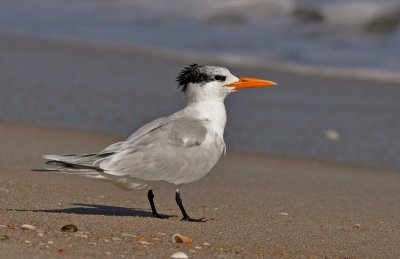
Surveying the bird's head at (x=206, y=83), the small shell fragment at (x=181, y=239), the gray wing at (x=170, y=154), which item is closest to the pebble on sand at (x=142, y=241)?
the small shell fragment at (x=181, y=239)

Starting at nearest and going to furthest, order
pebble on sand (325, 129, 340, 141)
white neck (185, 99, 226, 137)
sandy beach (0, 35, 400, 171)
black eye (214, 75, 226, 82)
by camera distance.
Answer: white neck (185, 99, 226, 137) < black eye (214, 75, 226, 82) < sandy beach (0, 35, 400, 171) < pebble on sand (325, 129, 340, 141)

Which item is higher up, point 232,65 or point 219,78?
point 232,65

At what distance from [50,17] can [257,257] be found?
1159 cm

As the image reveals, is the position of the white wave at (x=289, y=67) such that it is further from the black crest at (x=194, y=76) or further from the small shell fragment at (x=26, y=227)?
the small shell fragment at (x=26, y=227)

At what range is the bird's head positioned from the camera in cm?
568

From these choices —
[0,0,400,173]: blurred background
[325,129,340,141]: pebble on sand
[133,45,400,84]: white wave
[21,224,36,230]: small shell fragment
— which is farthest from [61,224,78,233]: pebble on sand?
[133,45,400,84]: white wave

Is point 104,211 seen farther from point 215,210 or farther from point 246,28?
point 246,28

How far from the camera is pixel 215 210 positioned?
5832mm

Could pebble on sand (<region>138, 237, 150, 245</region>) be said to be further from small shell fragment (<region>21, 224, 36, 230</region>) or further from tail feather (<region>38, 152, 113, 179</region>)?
tail feather (<region>38, 152, 113, 179</region>)

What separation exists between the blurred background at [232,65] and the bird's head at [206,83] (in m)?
2.30

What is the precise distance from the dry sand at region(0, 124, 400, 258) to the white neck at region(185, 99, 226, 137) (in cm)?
55

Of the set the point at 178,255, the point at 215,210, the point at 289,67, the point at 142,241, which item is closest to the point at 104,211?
the point at 215,210

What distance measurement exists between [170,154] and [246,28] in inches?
382

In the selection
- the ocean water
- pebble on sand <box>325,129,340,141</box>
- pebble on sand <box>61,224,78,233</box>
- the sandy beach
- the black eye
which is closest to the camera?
pebble on sand <box>61,224,78,233</box>
